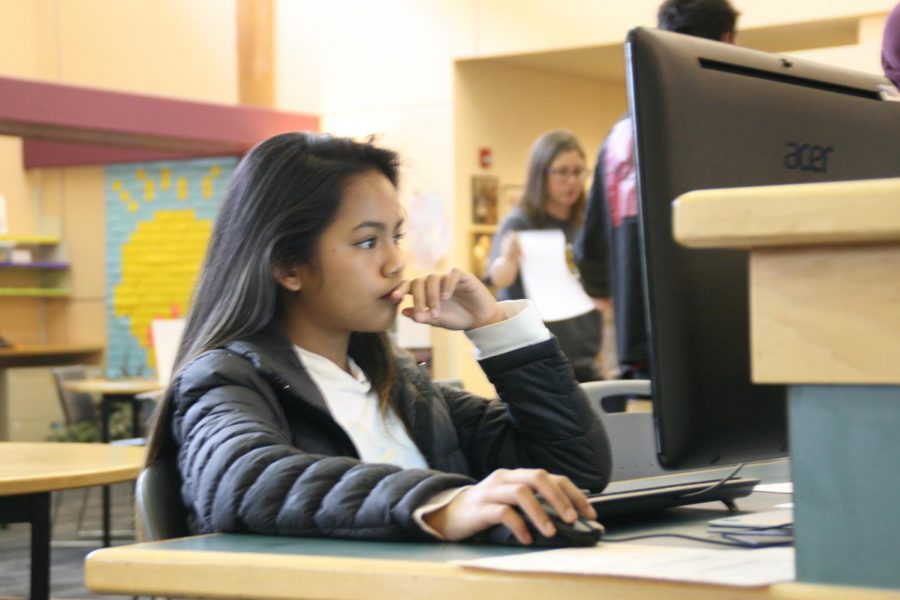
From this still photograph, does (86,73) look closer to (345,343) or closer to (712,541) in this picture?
(345,343)

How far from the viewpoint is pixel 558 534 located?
3.02 ft

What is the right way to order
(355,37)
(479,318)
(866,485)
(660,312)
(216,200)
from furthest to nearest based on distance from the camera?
(216,200)
(355,37)
(479,318)
(660,312)
(866,485)

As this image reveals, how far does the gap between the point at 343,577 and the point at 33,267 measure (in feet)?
35.4

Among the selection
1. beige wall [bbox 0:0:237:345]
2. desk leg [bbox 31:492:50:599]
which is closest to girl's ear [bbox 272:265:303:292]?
desk leg [bbox 31:492:50:599]

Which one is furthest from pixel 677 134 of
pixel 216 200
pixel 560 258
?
pixel 216 200

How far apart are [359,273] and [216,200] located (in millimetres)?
8970

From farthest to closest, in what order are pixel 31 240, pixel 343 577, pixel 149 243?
1. pixel 31 240
2. pixel 149 243
3. pixel 343 577

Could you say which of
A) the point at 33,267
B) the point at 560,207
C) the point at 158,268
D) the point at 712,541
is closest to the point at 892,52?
the point at 712,541

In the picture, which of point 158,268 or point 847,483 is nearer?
point 847,483

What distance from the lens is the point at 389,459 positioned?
159 centimetres

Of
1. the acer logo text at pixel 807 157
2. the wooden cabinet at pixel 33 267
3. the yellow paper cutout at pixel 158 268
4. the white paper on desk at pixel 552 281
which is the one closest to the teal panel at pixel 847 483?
the acer logo text at pixel 807 157

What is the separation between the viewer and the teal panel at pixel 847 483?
2.41ft

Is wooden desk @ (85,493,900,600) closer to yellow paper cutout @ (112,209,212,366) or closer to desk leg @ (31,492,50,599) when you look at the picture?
desk leg @ (31,492,50,599)

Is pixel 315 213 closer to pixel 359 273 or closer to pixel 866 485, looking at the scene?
pixel 359 273
